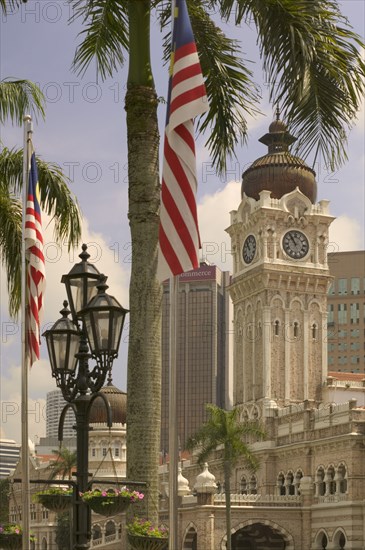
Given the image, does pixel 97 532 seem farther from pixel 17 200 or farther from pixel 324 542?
pixel 17 200

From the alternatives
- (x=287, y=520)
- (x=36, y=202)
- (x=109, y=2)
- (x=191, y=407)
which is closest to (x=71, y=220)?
(x=36, y=202)

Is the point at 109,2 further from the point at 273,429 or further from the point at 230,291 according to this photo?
the point at 230,291

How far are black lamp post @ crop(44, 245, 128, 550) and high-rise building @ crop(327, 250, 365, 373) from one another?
145 meters

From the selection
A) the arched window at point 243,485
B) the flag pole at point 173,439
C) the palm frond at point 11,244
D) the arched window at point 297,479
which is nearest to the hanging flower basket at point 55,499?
the flag pole at point 173,439

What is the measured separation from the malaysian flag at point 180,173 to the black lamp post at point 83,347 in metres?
1.27

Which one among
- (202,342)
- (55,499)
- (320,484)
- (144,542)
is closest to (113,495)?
(144,542)

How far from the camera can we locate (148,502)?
12875 mm

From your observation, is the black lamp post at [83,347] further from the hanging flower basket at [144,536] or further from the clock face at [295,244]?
the clock face at [295,244]

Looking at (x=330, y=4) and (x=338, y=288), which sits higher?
(x=338, y=288)

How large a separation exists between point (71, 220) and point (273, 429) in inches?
2340

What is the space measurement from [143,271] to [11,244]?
8268 millimetres

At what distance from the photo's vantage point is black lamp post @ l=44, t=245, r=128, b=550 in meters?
13.1

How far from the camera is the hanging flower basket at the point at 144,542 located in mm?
12516

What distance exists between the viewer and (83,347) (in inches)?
539
